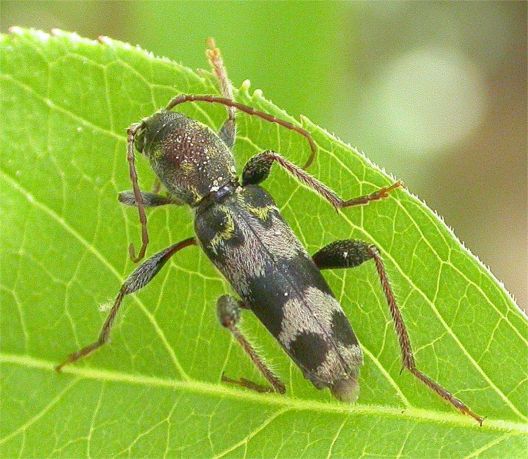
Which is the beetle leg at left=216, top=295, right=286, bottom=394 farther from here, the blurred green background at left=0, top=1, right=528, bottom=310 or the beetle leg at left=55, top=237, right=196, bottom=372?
the blurred green background at left=0, top=1, right=528, bottom=310

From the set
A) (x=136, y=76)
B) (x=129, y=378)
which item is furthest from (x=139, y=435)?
(x=136, y=76)

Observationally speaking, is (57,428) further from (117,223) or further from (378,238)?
(378,238)

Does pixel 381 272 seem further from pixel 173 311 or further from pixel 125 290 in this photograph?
pixel 125 290

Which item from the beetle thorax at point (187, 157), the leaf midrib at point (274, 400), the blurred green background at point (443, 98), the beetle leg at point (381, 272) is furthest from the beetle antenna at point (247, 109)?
the blurred green background at point (443, 98)

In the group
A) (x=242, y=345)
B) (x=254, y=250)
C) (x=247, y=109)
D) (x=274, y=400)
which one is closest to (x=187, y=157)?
(x=247, y=109)

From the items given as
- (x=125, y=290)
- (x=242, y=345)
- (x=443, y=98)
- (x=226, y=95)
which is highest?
(x=226, y=95)

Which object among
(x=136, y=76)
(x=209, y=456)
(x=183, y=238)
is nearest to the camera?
(x=209, y=456)

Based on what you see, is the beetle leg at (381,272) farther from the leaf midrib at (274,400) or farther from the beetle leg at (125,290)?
the beetle leg at (125,290)
